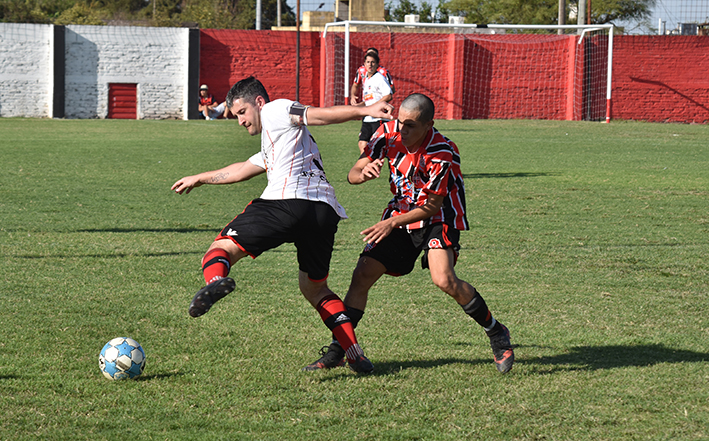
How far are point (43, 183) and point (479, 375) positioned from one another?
9.72 metres

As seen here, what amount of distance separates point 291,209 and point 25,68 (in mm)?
31728

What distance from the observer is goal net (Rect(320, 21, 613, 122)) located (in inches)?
1291

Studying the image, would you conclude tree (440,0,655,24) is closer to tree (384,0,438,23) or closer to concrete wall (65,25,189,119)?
tree (384,0,438,23)

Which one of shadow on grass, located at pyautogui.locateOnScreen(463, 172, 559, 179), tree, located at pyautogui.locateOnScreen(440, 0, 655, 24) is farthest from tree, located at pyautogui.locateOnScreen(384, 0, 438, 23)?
shadow on grass, located at pyautogui.locateOnScreen(463, 172, 559, 179)

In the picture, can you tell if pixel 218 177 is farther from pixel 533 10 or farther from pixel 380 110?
pixel 533 10

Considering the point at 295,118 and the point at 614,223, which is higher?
the point at 295,118

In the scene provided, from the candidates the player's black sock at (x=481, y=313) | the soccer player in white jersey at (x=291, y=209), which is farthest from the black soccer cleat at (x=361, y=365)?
the player's black sock at (x=481, y=313)

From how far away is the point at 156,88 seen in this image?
3356cm

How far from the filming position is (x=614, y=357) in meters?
4.45

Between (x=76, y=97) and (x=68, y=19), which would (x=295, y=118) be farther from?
(x=68, y=19)

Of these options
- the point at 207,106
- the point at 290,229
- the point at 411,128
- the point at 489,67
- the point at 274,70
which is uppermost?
the point at 489,67

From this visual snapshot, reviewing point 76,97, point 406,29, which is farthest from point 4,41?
point 406,29

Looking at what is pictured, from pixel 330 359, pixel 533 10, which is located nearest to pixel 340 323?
pixel 330 359

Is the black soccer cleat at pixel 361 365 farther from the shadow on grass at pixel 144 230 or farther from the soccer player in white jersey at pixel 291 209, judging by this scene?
the shadow on grass at pixel 144 230
